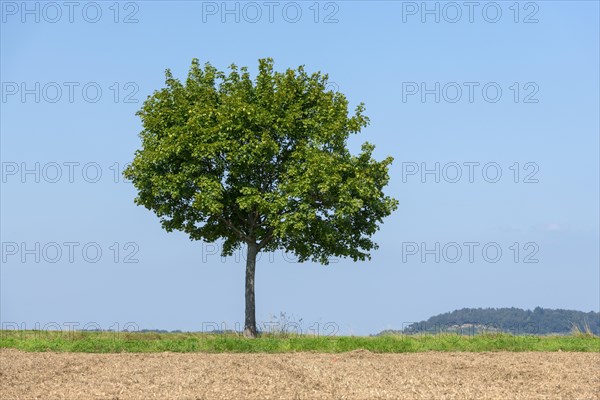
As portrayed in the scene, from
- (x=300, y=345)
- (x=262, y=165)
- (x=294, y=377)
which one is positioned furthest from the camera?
(x=262, y=165)

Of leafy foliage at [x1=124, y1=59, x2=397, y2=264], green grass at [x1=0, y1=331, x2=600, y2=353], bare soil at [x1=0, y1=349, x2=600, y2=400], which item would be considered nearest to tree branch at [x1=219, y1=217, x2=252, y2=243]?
leafy foliage at [x1=124, y1=59, x2=397, y2=264]

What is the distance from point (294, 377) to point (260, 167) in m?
21.7

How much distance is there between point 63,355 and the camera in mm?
25500

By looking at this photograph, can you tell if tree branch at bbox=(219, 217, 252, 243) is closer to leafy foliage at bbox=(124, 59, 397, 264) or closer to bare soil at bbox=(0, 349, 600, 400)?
leafy foliage at bbox=(124, 59, 397, 264)

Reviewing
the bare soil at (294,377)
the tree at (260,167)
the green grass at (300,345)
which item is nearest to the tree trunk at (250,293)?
the tree at (260,167)

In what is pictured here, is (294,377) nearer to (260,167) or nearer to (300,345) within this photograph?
(300,345)

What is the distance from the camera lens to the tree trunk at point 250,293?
3912cm

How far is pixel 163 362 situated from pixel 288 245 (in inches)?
774

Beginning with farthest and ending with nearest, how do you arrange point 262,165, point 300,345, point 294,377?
point 262,165, point 300,345, point 294,377

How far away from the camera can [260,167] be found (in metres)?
39.6

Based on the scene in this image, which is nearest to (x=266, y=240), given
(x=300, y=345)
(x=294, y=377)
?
(x=300, y=345)

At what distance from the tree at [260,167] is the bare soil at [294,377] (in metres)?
13.7

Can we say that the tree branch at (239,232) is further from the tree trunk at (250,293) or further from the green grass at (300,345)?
the green grass at (300,345)

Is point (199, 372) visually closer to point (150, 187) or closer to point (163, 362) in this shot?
point (163, 362)
